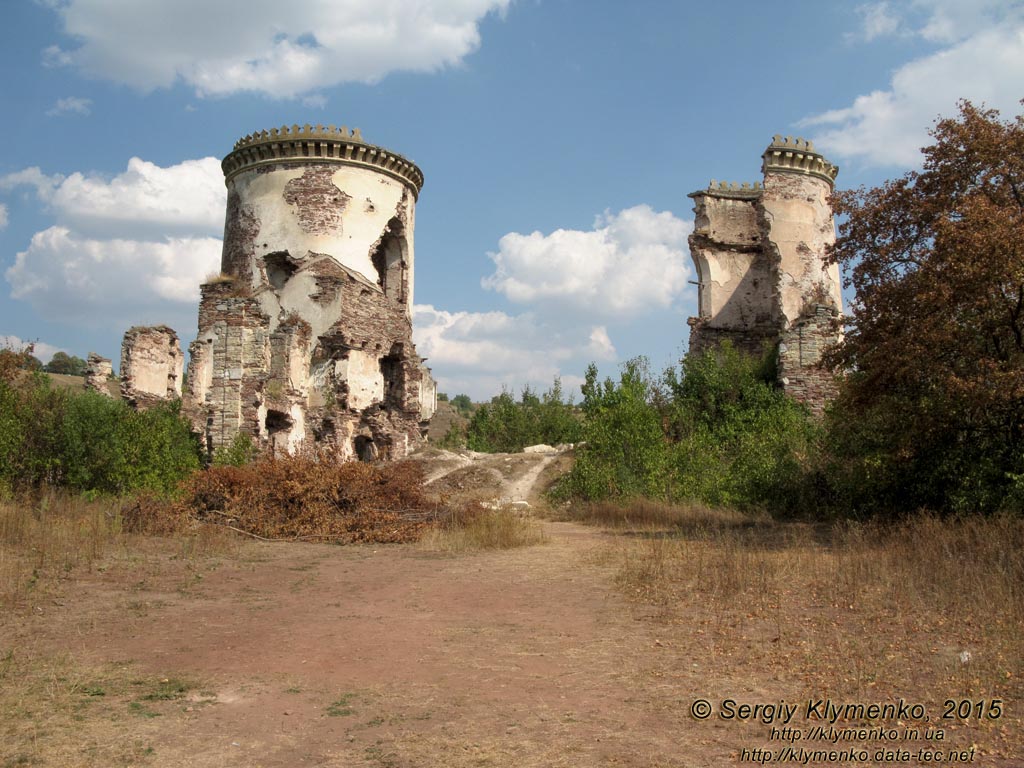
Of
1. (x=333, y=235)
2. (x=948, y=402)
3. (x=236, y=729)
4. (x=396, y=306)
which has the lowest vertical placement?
(x=236, y=729)

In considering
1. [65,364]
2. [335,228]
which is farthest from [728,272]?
[65,364]

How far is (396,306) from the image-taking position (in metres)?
23.9

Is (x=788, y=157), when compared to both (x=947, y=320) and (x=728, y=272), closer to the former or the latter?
(x=728, y=272)

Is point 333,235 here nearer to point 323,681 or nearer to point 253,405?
point 253,405

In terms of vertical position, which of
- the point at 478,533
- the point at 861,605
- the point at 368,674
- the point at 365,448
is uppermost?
the point at 365,448

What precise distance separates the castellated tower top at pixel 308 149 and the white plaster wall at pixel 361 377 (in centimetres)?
→ 553

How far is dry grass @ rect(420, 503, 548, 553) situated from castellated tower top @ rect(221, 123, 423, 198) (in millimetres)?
13412

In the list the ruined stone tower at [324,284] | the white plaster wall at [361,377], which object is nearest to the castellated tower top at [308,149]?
the ruined stone tower at [324,284]

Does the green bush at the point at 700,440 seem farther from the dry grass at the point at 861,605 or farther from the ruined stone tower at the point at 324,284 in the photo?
the ruined stone tower at the point at 324,284

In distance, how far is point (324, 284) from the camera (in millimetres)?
22000

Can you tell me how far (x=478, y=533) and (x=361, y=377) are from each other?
11.7m

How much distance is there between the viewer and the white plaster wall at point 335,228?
73.7ft

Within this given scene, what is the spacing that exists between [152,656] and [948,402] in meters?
8.57

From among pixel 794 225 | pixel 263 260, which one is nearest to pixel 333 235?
pixel 263 260
